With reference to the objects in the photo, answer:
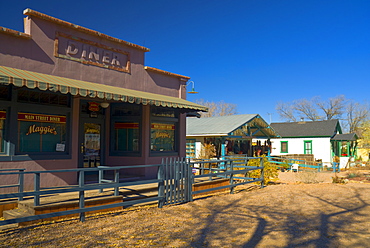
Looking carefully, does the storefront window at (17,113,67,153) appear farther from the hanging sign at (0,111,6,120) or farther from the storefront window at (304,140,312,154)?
the storefront window at (304,140,312,154)

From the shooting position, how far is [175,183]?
828 centimetres

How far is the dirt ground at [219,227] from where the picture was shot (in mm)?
5316

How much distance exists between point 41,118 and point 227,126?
14.0 metres

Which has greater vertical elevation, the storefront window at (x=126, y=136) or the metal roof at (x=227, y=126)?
the metal roof at (x=227, y=126)

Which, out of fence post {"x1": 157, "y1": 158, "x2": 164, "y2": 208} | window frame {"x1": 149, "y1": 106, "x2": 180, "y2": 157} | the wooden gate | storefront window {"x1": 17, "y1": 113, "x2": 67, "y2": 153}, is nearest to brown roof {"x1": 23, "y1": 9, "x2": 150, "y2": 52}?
window frame {"x1": 149, "y1": 106, "x2": 180, "y2": 157}

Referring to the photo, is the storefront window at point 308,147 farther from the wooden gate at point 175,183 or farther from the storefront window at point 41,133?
the storefront window at point 41,133

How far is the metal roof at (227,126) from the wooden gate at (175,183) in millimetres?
11036

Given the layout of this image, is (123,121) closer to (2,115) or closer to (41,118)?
(41,118)

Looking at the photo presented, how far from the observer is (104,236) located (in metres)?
5.56

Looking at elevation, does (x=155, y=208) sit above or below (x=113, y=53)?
below

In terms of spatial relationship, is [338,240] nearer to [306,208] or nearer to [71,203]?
[306,208]

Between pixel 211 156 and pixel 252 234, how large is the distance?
48.5ft

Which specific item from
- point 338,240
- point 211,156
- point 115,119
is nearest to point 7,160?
point 115,119

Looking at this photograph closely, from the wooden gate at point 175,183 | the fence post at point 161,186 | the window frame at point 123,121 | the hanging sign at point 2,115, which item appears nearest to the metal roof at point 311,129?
the window frame at point 123,121
